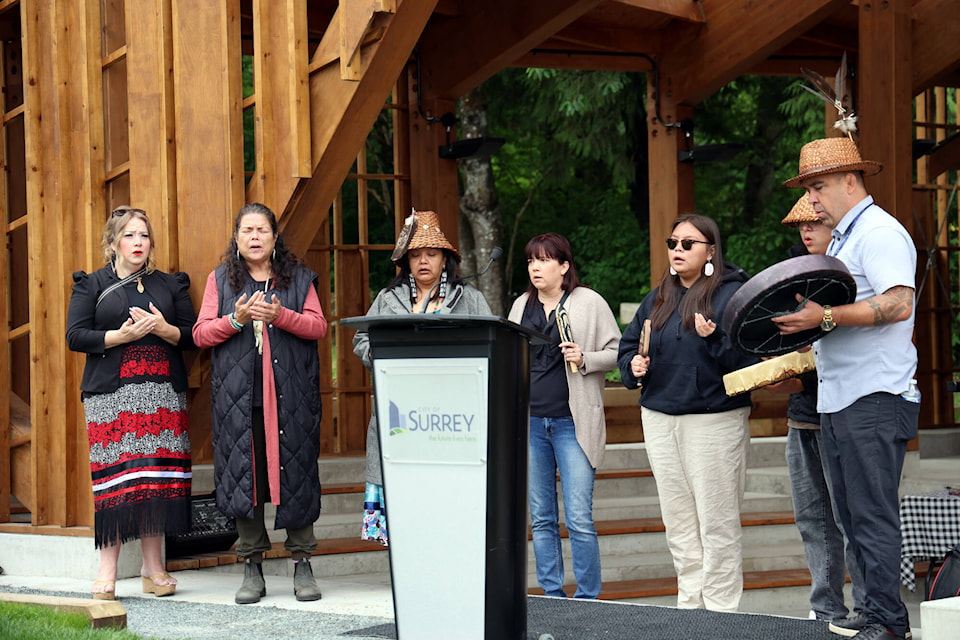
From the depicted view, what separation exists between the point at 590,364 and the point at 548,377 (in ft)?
0.65

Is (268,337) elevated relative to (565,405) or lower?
elevated

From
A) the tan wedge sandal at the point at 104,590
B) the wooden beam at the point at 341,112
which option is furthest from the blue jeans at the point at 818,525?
the tan wedge sandal at the point at 104,590

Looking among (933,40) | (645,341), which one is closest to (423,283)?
(645,341)

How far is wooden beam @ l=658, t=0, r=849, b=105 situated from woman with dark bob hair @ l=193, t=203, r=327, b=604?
15.0 feet

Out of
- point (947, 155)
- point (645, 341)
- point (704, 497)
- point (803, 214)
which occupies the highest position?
point (947, 155)

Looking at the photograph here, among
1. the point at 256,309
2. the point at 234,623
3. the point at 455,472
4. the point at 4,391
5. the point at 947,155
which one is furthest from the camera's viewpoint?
the point at 947,155

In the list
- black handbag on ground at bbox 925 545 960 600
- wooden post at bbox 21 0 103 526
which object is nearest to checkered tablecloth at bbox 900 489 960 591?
black handbag on ground at bbox 925 545 960 600

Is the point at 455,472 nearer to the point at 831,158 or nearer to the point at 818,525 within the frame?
the point at 831,158

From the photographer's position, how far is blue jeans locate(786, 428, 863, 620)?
4.62 metres

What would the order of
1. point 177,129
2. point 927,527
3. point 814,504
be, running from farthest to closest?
point 927,527 < point 177,129 < point 814,504

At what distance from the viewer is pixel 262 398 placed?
5262 millimetres

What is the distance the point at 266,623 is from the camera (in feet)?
15.6

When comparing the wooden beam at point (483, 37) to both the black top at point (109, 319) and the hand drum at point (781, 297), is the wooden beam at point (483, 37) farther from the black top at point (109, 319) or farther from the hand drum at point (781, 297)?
the hand drum at point (781, 297)

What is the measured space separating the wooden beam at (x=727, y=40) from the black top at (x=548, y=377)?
13.1 ft
